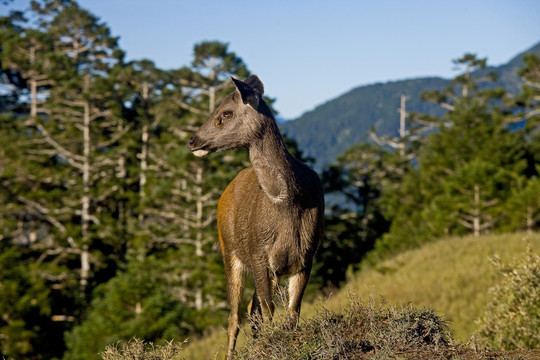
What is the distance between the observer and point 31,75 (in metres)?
40.3

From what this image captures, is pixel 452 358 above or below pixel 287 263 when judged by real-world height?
below

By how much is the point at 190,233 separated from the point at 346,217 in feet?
43.9

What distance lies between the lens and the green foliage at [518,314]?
7391mm

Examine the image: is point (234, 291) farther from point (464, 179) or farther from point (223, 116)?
point (464, 179)

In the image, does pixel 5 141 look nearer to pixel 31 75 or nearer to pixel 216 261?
pixel 31 75

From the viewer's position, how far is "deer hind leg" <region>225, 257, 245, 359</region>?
530cm

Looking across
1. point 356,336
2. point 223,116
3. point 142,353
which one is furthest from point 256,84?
point 142,353

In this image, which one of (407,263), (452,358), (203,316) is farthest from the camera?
(203,316)

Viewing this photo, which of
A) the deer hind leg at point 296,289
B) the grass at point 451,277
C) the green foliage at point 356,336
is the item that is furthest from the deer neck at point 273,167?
the grass at point 451,277

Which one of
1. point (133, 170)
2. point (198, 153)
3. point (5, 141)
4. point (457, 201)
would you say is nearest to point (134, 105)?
point (133, 170)

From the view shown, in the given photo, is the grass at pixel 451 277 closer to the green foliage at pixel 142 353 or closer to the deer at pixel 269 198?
the deer at pixel 269 198

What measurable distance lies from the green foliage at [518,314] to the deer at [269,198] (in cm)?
377

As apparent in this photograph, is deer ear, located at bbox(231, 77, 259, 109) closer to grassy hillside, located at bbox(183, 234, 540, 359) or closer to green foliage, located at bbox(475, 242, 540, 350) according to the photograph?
green foliage, located at bbox(475, 242, 540, 350)

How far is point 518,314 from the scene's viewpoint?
306 inches
